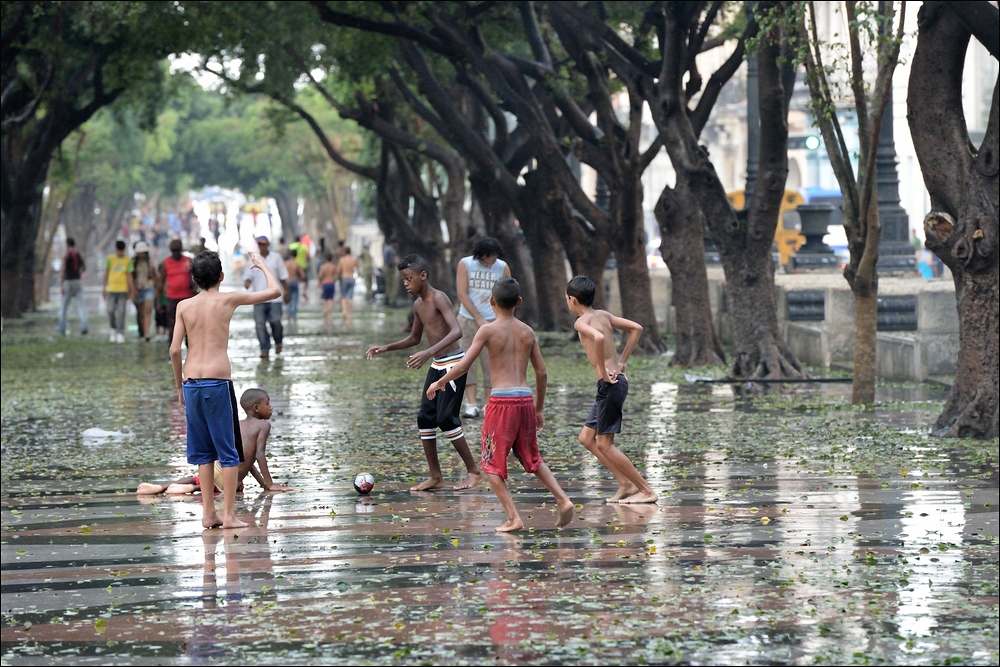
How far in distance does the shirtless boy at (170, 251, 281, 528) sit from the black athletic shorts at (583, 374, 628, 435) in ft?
6.55

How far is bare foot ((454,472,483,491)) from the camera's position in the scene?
11.1 meters

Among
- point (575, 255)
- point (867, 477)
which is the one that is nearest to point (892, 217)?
point (575, 255)

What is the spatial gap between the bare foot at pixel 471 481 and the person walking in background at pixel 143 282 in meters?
18.3

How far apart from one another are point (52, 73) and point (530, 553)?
2297 cm

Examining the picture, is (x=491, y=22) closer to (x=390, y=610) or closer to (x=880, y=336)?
(x=880, y=336)

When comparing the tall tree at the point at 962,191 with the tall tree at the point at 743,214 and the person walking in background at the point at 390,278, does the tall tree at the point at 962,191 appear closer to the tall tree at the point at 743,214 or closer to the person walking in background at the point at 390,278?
the tall tree at the point at 743,214

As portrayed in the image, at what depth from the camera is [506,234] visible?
29.6 m

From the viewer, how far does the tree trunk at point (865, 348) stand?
1590cm

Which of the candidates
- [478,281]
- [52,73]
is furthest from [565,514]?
[52,73]

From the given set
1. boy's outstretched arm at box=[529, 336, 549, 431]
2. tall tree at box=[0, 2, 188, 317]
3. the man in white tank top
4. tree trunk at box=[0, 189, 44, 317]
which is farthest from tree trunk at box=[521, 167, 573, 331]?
boy's outstretched arm at box=[529, 336, 549, 431]

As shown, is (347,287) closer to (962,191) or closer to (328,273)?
(328,273)

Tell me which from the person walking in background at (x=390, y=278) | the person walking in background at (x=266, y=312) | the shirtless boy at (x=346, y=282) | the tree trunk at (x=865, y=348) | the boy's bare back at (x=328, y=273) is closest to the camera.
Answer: the tree trunk at (x=865, y=348)

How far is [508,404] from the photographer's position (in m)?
9.30

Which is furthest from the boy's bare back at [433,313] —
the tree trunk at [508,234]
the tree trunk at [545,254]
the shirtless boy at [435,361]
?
the tree trunk at [508,234]
